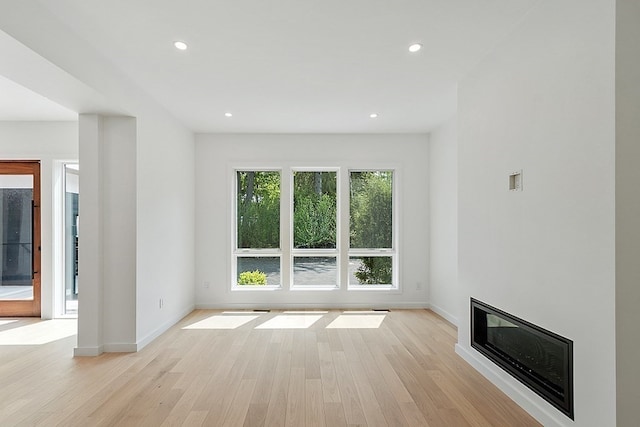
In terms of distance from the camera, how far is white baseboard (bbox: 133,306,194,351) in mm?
3961

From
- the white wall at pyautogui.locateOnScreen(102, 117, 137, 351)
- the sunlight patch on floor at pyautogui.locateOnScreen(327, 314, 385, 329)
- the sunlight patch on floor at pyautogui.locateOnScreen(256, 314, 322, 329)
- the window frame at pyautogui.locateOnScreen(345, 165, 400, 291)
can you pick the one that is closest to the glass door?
the white wall at pyautogui.locateOnScreen(102, 117, 137, 351)

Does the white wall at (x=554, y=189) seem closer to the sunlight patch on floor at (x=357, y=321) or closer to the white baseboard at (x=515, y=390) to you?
the white baseboard at (x=515, y=390)

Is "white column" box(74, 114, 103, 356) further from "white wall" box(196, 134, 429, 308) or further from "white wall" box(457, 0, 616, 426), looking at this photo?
"white wall" box(457, 0, 616, 426)

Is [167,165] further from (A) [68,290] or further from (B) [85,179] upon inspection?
(A) [68,290]

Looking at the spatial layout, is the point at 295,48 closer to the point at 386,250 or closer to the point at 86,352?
the point at 86,352

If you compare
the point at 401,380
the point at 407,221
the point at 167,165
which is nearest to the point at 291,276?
the point at 407,221

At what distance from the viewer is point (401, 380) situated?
3160 mm

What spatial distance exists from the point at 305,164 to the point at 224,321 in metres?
2.63

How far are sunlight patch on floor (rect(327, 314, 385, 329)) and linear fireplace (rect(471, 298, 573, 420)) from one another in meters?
1.66

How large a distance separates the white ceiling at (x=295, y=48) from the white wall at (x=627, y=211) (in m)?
0.79

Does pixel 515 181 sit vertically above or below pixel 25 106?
below

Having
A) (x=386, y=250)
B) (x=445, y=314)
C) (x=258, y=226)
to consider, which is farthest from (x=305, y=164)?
(x=445, y=314)

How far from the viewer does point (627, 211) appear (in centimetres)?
185

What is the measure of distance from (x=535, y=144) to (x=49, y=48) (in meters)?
3.36
